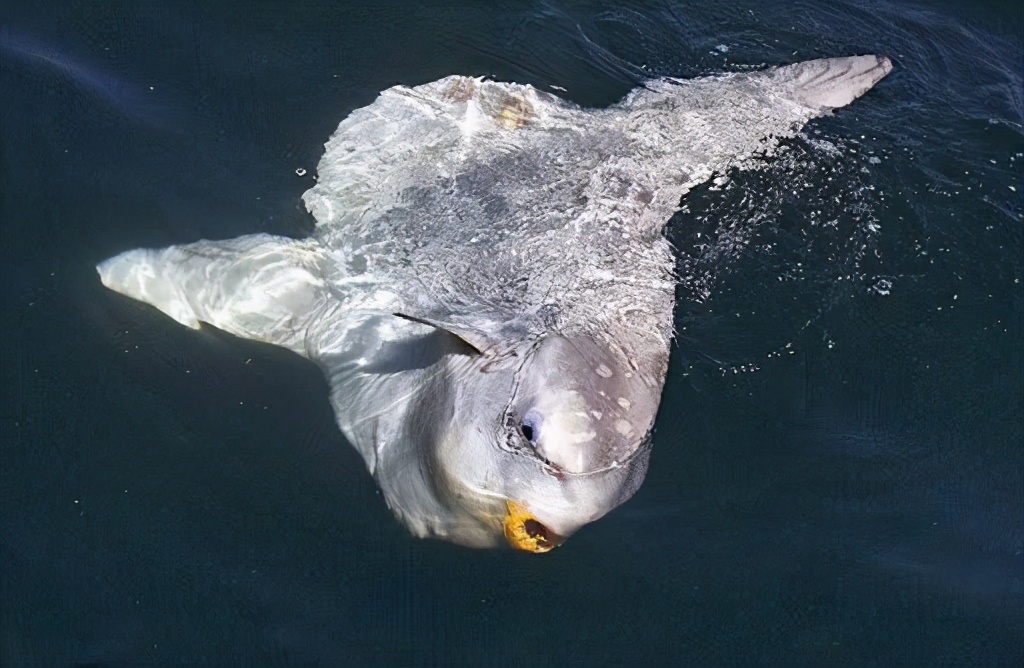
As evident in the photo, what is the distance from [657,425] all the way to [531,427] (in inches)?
48.9

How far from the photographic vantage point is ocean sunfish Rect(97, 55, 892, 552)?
15.3 feet

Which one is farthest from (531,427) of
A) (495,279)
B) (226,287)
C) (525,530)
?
(226,287)

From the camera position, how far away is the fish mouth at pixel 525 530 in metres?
4.55

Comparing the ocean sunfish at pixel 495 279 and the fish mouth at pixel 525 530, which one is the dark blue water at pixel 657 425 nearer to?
the ocean sunfish at pixel 495 279

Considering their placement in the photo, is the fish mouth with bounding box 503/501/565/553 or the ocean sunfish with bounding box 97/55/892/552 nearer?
the fish mouth with bounding box 503/501/565/553

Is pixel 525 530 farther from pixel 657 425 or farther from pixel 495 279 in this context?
pixel 495 279

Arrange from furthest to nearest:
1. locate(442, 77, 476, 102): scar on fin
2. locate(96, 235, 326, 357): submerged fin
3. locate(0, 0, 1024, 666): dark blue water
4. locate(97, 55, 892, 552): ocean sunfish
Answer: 1. locate(442, 77, 476, 102): scar on fin
2. locate(96, 235, 326, 357): submerged fin
3. locate(0, 0, 1024, 666): dark blue water
4. locate(97, 55, 892, 552): ocean sunfish

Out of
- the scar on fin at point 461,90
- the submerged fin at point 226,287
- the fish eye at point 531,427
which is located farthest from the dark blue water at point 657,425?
the fish eye at point 531,427

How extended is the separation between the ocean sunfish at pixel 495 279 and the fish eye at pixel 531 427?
12mm

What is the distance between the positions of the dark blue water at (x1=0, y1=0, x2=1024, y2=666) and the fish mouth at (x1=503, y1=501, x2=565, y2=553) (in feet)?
1.99

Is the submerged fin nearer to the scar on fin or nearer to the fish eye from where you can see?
the scar on fin

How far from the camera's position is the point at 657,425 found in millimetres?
5492

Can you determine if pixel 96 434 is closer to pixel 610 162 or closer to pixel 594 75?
pixel 610 162

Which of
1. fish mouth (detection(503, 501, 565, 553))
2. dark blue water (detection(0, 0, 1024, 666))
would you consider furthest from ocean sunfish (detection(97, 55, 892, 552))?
dark blue water (detection(0, 0, 1024, 666))
